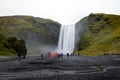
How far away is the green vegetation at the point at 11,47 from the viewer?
437ft

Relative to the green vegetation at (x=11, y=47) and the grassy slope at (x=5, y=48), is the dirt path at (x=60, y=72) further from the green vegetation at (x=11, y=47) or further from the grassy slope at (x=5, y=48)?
the green vegetation at (x=11, y=47)

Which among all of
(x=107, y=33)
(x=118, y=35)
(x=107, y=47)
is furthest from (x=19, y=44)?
(x=107, y=33)

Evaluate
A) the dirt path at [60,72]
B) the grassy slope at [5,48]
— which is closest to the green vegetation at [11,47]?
the grassy slope at [5,48]

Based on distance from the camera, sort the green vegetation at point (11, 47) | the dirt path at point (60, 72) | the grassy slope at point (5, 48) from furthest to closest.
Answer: the green vegetation at point (11, 47) < the grassy slope at point (5, 48) < the dirt path at point (60, 72)

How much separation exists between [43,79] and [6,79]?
5.18m

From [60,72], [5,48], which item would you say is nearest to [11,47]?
[5,48]

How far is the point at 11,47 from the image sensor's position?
145 meters

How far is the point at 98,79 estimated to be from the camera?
35625 mm

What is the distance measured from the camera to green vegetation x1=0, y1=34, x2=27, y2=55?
437 feet

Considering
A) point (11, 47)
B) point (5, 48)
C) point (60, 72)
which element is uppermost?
point (11, 47)

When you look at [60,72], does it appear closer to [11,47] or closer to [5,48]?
[5,48]

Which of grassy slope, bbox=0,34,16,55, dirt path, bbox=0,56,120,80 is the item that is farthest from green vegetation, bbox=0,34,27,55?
dirt path, bbox=0,56,120,80

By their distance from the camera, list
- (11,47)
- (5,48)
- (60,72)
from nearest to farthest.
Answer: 1. (60,72)
2. (5,48)
3. (11,47)

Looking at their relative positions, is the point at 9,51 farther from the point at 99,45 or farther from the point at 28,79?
the point at 28,79
